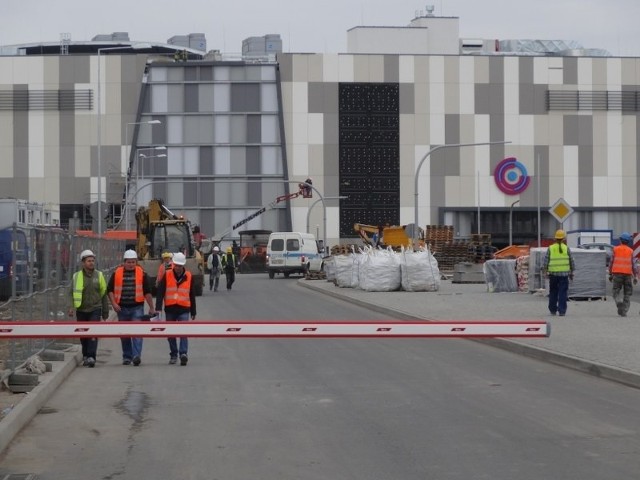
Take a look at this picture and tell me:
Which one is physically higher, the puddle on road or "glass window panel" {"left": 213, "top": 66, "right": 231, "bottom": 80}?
"glass window panel" {"left": 213, "top": 66, "right": 231, "bottom": 80}

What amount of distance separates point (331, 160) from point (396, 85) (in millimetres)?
7748

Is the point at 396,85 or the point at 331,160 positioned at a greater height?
the point at 396,85

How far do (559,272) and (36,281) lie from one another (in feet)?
40.4

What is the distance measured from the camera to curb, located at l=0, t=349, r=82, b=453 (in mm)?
10758

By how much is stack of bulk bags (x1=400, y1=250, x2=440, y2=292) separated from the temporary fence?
17610 mm

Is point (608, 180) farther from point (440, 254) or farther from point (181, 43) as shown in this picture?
point (181, 43)

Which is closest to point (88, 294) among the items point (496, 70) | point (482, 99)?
point (482, 99)

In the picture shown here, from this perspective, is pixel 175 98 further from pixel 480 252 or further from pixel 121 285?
pixel 121 285

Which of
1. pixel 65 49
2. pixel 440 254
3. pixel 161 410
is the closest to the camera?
pixel 161 410

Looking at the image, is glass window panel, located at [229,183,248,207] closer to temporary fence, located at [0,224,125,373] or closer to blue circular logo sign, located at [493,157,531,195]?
blue circular logo sign, located at [493,157,531,195]

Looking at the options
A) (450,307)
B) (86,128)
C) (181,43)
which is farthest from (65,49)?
(450,307)

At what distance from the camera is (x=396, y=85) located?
90.8 m

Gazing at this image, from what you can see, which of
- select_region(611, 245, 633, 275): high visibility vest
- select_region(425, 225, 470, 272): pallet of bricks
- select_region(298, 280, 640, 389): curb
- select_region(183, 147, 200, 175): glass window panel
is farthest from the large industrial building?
select_region(298, 280, 640, 389): curb

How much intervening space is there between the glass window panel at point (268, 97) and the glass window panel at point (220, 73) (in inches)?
112
